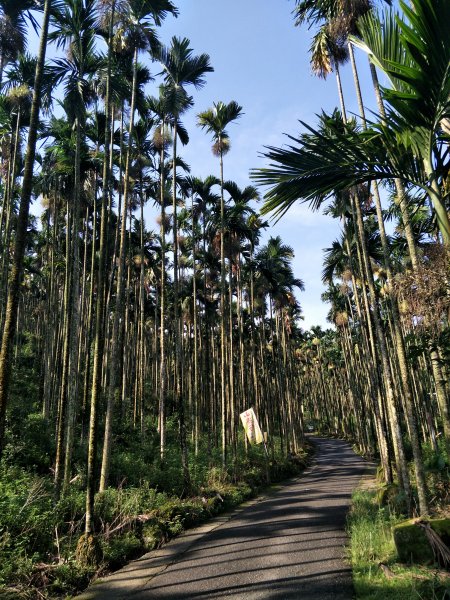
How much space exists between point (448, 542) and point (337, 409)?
2427 inches

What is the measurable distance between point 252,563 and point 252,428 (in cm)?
800

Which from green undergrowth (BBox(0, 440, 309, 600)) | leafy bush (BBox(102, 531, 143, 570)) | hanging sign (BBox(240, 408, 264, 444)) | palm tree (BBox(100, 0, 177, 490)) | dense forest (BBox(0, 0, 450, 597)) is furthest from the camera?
hanging sign (BBox(240, 408, 264, 444))

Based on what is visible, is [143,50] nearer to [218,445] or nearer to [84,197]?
[84,197]

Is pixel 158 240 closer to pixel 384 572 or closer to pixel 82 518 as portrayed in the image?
pixel 82 518

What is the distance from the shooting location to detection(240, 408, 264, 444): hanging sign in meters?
Result: 15.8

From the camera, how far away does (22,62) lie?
14.5 meters

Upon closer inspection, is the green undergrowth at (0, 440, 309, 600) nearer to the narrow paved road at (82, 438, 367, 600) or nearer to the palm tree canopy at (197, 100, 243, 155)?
the narrow paved road at (82, 438, 367, 600)

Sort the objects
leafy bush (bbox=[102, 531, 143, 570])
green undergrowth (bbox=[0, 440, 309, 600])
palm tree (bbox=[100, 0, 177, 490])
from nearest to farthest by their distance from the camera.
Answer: green undergrowth (bbox=[0, 440, 309, 600]) → leafy bush (bbox=[102, 531, 143, 570]) → palm tree (bbox=[100, 0, 177, 490])

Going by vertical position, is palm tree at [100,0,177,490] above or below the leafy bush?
above

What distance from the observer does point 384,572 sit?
6605mm

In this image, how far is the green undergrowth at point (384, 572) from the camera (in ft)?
18.1

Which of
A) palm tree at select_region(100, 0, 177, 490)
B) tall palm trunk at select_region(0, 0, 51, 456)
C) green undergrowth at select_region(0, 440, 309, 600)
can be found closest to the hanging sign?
green undergrowth at select_region(0, 440, 309, 600)

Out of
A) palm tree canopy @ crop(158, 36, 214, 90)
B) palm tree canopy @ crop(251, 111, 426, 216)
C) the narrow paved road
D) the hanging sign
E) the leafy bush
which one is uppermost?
palm tree canopy @ crop(158, 36, 214, 90)

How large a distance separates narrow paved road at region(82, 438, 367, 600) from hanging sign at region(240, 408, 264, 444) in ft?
9.49
